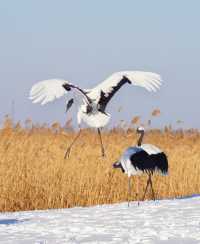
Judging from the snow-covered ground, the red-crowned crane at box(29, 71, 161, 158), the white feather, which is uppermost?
the red-crowned crane at box(29, 71, 161, 158)

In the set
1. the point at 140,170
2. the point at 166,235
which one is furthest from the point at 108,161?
the point at 166,235

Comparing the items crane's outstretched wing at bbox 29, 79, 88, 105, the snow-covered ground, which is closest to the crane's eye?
crane's outstretched wing at bbox 29, 79, 88, 105

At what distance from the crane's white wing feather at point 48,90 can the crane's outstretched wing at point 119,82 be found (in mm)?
794

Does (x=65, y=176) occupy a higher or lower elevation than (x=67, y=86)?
lower

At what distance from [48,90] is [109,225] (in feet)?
15.6

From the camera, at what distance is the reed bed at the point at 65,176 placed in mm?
9047

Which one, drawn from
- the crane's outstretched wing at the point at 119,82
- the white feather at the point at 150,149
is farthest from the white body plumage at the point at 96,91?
the white feather at the point at 150,149

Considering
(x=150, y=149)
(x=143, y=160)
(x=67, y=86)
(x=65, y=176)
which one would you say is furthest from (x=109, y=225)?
(x=67, y=86)

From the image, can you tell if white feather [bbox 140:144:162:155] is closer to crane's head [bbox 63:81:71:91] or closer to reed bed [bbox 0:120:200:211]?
reed bed [bbox 0:120:200:211]

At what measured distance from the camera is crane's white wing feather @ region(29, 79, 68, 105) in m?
10.2

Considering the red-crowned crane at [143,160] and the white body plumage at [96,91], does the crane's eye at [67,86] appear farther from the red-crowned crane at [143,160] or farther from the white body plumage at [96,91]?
the red-crowned crane at [143,160]

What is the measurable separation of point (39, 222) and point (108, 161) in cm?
417

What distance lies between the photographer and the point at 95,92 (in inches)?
453

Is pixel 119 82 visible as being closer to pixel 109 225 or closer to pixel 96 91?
pixel 96 91
